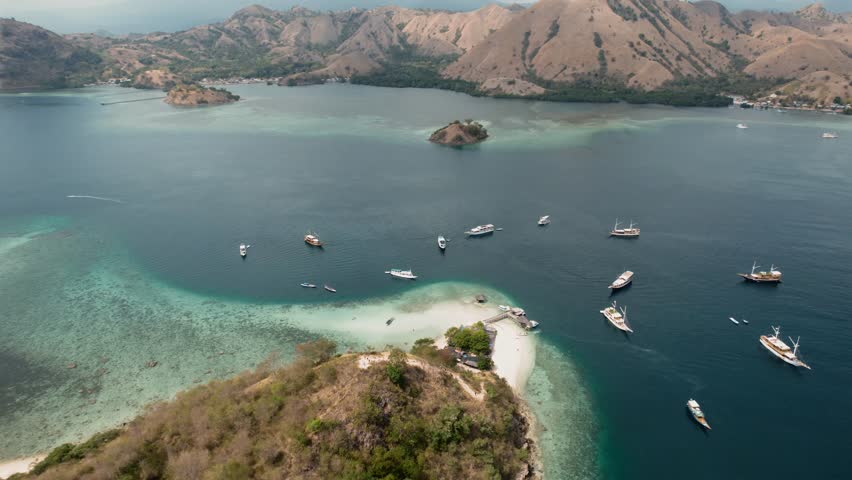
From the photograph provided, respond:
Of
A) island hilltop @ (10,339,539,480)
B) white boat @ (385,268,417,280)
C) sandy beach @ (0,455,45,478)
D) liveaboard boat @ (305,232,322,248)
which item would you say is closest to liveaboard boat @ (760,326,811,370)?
island hilltop @ (10,339,539,480)

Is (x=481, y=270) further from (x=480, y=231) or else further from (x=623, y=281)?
(x=623, y=281)

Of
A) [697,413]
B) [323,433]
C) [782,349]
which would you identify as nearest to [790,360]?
[782,349]

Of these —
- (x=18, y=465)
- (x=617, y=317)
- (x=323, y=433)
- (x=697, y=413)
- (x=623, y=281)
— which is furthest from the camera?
(x=623, y=281)

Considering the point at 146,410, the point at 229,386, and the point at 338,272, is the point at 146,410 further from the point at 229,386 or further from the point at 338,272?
the point at 338,272

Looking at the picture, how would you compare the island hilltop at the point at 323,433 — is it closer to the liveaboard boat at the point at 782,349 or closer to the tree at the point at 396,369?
the tree at the point at 396,369

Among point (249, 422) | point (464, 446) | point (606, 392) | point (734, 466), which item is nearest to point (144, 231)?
point (249, 422)

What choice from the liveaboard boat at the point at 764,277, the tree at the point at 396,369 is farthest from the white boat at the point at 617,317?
the tree at the point at 396,369
